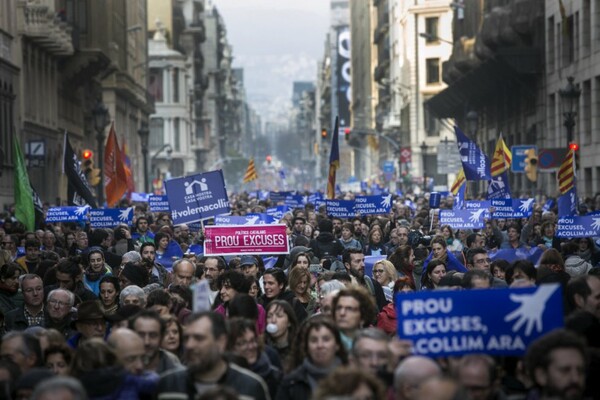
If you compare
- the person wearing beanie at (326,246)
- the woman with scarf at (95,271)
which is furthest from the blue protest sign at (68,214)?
the woman with scarf at (95,271)

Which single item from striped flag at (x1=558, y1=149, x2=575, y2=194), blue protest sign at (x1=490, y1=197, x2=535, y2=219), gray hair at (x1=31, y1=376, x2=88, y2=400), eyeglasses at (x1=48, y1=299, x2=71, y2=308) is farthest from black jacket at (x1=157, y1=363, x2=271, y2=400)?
striped flag at (x1=558, y1=149, x2=575, y2=194)

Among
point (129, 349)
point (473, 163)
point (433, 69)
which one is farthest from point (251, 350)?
point (433, 69)

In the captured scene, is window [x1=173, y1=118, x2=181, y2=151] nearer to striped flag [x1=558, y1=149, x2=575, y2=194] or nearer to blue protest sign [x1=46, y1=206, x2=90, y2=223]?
striped flag [x1=558, y1=149, x2=575, y2=194]

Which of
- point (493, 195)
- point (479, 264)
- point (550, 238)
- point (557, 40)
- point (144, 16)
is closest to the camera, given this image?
point (479, 264)

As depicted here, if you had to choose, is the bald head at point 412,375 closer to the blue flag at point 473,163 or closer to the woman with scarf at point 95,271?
the woman with scarf at point 95,271

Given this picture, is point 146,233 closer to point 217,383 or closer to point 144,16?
point 217,383

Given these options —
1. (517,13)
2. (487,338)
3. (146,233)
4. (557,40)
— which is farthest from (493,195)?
(517,13)

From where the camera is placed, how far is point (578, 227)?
22.2 meters

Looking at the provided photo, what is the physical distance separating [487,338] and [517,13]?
56.7 metres

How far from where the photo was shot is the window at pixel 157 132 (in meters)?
137

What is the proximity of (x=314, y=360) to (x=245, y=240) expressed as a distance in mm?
9143

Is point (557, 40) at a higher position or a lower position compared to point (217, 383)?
higher

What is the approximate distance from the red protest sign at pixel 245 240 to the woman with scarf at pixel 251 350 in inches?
319

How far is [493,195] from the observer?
109ft
